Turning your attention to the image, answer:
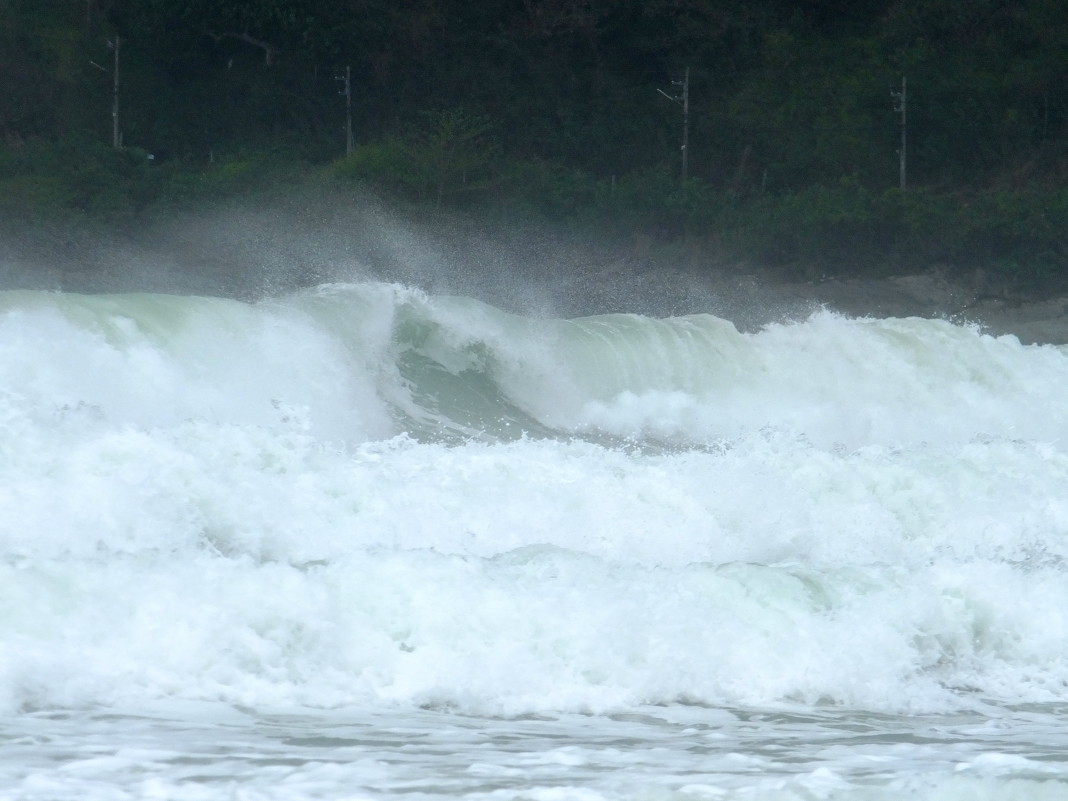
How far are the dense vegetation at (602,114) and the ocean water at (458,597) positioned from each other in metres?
16.6

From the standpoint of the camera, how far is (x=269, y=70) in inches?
1309

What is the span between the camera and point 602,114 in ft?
116

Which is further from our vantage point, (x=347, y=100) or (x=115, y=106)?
(x=347, y=100)

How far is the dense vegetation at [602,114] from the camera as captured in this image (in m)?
29.1

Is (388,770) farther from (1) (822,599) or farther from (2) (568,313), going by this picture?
(2) (568,313)

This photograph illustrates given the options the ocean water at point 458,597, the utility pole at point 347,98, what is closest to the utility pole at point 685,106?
the utility pole at point 347,98

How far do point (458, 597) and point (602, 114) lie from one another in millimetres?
30179

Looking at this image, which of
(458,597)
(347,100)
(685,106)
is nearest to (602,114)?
(685,106)

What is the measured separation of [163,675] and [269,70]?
1160 inches

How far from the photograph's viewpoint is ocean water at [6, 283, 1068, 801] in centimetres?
491

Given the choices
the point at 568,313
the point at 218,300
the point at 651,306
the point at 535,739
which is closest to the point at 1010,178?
the point at 651,306

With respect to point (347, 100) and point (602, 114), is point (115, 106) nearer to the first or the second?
point (347, 100)

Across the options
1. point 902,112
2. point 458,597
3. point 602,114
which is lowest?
point 458,597

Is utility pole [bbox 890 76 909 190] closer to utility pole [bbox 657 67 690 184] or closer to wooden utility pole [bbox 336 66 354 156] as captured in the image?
utility pole [bbox 657 67 690 184]
